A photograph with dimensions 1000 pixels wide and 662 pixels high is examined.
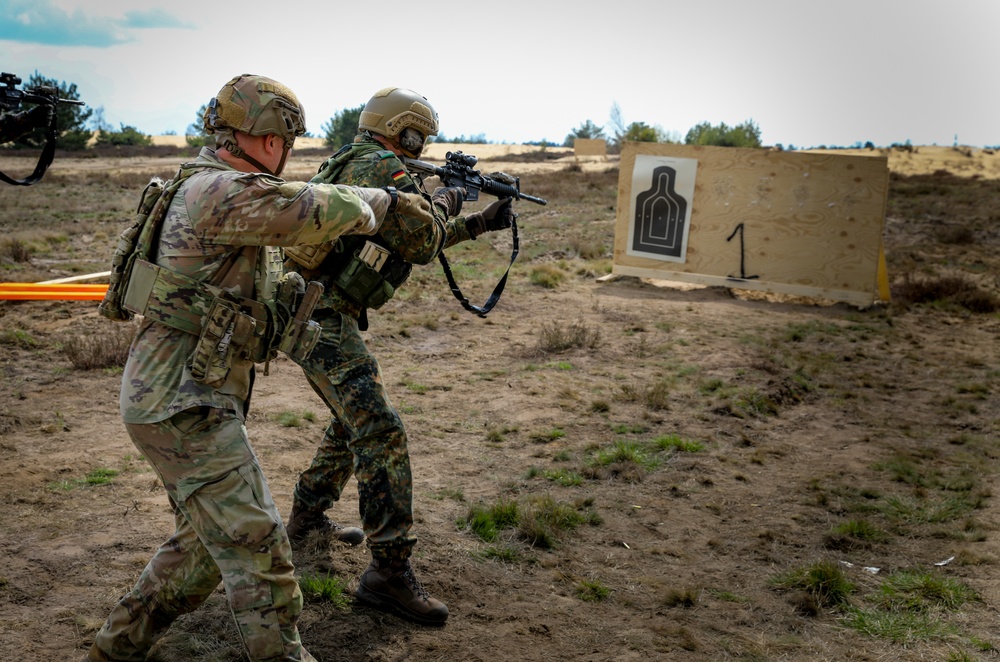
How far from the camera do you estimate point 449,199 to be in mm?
4250

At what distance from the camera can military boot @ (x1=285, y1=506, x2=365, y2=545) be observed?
4621mm

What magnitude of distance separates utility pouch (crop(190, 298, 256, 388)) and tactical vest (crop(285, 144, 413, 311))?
3.09 ft

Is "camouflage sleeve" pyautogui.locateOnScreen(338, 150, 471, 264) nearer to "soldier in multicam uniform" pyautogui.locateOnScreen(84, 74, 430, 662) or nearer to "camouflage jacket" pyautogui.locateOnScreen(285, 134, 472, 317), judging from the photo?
"camouflage jacket" pyautogui.locateOnScreen(285, 134, 472, 317)

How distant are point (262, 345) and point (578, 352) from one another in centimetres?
627

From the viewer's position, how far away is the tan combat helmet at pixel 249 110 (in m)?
3.06

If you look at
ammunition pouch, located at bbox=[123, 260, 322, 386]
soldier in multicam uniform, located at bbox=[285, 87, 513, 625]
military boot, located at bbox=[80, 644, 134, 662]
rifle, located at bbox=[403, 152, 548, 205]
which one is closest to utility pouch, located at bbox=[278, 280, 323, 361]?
ammunition pouch, located at bbox=[123, 260, 322, 386]

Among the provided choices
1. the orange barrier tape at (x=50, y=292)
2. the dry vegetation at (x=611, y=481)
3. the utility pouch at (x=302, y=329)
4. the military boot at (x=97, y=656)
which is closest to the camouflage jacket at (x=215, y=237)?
the utility pouch at (x=302, y=329)

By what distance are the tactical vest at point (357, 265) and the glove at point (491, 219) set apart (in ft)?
1.91

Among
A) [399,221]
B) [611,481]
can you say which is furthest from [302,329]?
[611,481]

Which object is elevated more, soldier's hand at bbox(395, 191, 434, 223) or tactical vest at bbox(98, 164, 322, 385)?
soldier's hand at bbox(395, 191, 434, 223)

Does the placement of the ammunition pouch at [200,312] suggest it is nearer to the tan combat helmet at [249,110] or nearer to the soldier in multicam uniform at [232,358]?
the soldier in multicam uniform at [232,358]

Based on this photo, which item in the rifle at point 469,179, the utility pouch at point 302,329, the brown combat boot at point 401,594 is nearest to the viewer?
the utility pouch at point 302,329

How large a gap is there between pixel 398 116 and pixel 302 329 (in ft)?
4.53

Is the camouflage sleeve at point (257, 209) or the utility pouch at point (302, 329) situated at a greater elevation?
the camouflage sleeve at point (257, 209)
